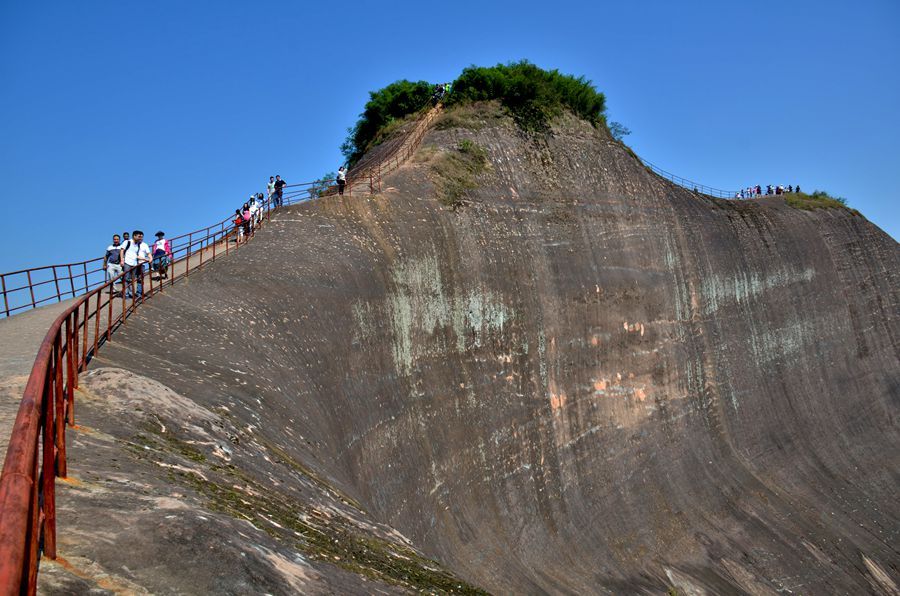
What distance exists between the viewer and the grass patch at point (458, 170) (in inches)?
1195

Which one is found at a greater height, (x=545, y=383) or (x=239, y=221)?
(x=239, y=221)

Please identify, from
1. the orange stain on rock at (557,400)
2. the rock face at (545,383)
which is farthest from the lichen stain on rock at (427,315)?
the orange stain on rock at (557,400)

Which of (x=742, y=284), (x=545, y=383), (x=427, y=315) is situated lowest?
(x=545, y=383)

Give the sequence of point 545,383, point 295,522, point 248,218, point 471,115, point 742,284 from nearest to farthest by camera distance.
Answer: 1. point 295,522
2. point 248,218
3. point 545,383
4. point 471,115
5. point 742,284

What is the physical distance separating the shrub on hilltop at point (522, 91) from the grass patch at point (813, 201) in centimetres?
1831

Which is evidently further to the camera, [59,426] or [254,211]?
[254,211]

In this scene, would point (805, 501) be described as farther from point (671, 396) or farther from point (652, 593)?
point (652, 593)

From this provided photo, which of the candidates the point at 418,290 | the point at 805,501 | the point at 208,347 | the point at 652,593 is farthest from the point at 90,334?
the point at 805,501

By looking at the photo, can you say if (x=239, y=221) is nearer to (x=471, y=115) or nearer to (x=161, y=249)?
(x=161, y=249)

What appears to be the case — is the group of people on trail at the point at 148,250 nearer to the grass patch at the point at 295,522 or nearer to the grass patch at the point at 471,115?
the grass patch at the point at 295,522

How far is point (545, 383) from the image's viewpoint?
30484mm

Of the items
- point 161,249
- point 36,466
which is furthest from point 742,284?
point 36,466

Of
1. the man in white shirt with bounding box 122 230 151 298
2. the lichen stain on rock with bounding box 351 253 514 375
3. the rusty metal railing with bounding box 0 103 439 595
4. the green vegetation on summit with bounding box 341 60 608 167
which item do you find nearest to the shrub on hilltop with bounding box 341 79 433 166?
the green vegetation on summit with bounding box 341 60 608 167

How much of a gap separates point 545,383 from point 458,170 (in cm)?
837
